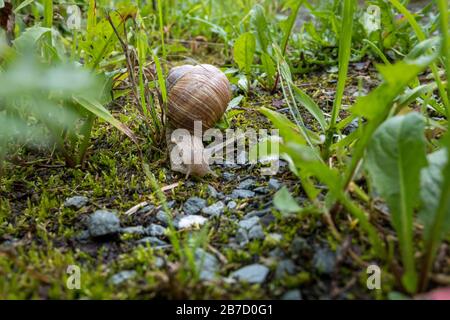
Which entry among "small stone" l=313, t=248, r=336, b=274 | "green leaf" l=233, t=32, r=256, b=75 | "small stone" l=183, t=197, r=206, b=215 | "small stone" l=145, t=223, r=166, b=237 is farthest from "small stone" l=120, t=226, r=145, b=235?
"green leaf" l=233, t=32, r=256, b=75

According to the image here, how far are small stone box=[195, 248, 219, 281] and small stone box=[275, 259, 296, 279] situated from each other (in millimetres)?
153

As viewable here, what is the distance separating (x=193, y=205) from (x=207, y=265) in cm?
33

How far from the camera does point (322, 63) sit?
2434 millimetres

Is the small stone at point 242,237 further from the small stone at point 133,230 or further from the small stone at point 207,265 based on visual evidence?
the small stone at point 133,230

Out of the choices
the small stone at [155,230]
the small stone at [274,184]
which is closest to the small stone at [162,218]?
the small stone at [155,230]

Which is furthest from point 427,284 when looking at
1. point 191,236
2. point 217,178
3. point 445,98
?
point 217,178

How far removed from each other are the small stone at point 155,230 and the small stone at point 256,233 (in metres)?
0.25

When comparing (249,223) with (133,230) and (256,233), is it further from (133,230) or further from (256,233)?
(133,230)

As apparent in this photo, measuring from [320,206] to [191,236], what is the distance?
0.36 meters

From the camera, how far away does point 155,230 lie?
1.29m

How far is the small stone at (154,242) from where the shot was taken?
1220mm

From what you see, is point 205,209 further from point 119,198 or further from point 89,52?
point 89,52

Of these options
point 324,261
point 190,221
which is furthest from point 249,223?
point 324,261

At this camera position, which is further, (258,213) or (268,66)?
(268,66)
